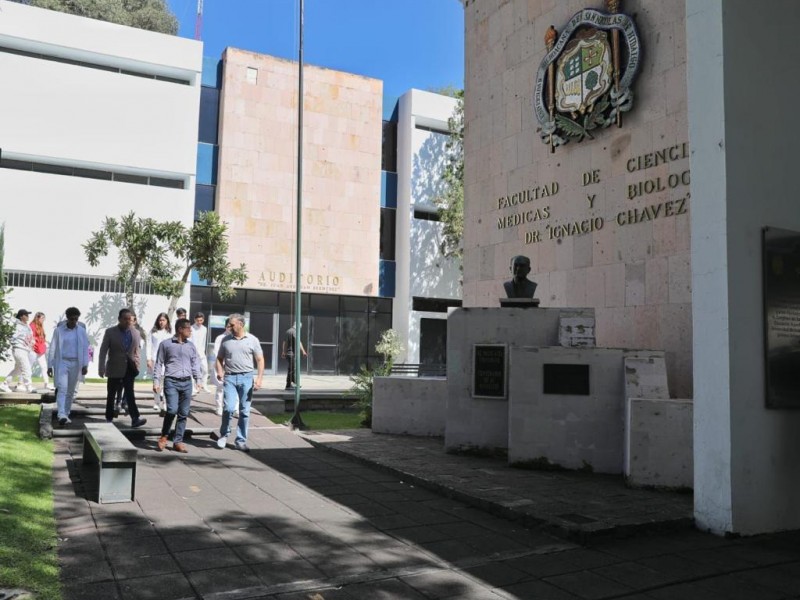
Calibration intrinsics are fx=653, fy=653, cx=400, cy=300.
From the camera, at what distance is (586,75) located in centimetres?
1079

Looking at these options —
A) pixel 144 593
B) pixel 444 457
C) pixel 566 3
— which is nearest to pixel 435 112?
pixel 566 3

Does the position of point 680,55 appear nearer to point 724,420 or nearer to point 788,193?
point 788,193

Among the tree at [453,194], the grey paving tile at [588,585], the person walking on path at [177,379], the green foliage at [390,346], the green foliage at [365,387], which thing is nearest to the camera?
the grey paving tile at [588,585]

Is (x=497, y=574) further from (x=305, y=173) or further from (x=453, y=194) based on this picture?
(x=453, y=194)

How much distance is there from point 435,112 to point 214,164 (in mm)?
9915

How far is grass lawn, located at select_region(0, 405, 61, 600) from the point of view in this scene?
3910mm

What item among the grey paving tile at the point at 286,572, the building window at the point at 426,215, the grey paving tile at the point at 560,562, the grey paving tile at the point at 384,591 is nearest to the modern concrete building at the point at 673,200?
the grey paving tile at the point at 560,562

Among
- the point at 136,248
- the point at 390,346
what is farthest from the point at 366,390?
the point at 390,346

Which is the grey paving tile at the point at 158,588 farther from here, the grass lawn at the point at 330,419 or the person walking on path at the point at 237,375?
the grass lawn at the point at 330,419

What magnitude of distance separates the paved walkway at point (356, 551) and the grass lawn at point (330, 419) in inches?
197

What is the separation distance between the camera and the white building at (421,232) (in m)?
28.1

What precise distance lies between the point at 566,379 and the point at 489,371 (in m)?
1.19

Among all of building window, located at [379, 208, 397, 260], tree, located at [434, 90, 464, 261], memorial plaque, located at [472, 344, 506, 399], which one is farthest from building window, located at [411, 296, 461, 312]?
memorial plaque, located at [472, 344, 506, 399]

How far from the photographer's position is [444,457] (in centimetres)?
851
